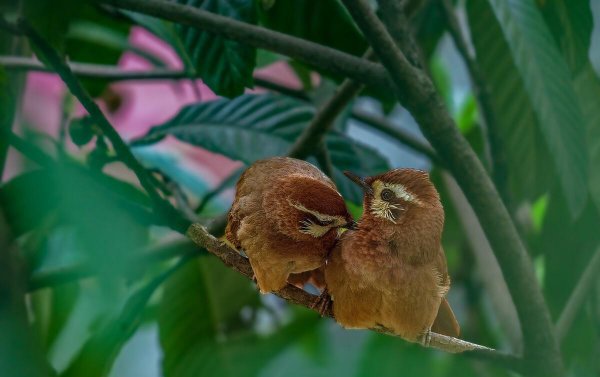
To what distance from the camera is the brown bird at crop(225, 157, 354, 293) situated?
413 mm

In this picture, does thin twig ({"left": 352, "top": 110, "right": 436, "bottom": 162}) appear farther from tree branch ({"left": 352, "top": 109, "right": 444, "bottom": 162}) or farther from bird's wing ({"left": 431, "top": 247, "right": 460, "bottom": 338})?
bird's wing ({"left": 431, "top": 247, "right": 460, "bottom": 338})

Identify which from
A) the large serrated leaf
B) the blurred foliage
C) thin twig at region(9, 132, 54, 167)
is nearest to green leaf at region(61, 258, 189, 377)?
the blurred foliage

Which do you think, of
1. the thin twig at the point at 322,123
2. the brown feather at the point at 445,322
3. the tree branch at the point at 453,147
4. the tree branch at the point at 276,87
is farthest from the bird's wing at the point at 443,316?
the tree branch at the point at 276,87

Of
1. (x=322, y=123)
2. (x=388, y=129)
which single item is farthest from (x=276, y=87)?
(x=322, y=123)

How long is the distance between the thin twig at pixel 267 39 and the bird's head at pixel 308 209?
0.17 meters

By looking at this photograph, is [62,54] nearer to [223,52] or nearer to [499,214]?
[223,52]

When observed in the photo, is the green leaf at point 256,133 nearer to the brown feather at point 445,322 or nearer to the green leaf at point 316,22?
the green leaf at point 316,22

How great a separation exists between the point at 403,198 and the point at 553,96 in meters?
0.18

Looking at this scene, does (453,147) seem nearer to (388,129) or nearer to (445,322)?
(445,322)

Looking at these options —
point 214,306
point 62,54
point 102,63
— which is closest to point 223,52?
point 62,54

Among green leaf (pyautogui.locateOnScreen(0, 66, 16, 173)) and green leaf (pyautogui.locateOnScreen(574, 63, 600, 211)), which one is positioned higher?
green leaf (pyautogui.locateOnScreen(574, 63, 600, 211))

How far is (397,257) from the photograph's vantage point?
1.42ft

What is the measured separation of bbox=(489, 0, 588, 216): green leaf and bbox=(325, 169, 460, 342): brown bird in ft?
0.49

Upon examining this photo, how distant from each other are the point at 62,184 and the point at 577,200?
0.35 meters
